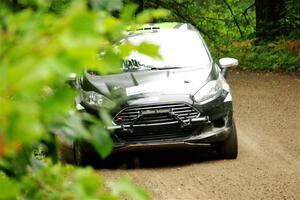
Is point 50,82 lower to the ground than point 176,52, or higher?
higher

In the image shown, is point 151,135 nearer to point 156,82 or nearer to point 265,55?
point 156,82

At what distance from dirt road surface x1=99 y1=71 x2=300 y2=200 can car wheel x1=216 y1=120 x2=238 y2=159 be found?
0.11 meters

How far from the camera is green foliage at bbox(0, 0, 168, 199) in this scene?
3.32 ft

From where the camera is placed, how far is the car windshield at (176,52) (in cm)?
888

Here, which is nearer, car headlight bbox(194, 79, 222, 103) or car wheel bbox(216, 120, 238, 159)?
car headlight bbox(194, 79, 222, 103)

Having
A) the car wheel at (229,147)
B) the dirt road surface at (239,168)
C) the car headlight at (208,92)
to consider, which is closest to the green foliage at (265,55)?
the dirt road surface at (239,168)

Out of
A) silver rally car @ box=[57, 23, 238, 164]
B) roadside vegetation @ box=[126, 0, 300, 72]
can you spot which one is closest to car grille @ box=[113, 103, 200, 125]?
silver rally car @ box=[57, 23, 238, 164]

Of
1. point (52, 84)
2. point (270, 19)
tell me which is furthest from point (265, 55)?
point (52, 84)

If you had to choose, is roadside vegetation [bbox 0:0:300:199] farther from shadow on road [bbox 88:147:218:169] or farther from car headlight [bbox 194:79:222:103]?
shadow on road [bbox 88:147:218:169]

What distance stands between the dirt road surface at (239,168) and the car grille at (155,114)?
59 centimetres

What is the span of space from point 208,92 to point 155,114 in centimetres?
78

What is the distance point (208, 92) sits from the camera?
851cm

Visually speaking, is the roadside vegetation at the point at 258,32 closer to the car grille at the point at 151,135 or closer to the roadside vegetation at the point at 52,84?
the car grille at the point at 151,135

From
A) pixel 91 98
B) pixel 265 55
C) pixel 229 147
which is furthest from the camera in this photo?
pixel 265 55
